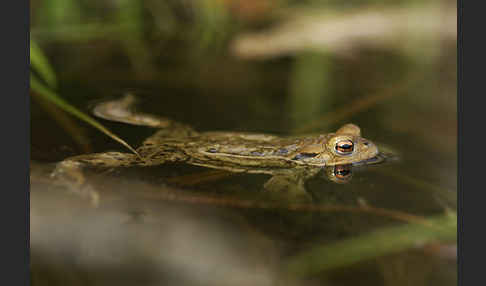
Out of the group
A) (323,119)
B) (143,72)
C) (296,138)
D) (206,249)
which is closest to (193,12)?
(143,72)

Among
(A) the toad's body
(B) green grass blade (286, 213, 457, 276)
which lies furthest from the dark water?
(A) the toad's body

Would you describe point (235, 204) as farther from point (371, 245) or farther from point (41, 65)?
point (41, 65)

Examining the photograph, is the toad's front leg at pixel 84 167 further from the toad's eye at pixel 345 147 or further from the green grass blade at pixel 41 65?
the toad's eye at pixel 345 147

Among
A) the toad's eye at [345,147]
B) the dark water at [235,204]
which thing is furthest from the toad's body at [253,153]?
the dark water at [235,204]

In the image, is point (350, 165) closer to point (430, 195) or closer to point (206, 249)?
point (430, 195)

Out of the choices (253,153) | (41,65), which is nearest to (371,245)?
(253,153)

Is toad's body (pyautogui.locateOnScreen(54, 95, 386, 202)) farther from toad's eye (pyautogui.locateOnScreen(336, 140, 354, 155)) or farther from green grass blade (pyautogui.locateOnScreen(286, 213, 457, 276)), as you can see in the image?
green grass blade (pyautogui.locateOnScreen(286, 213, 457, 276))
